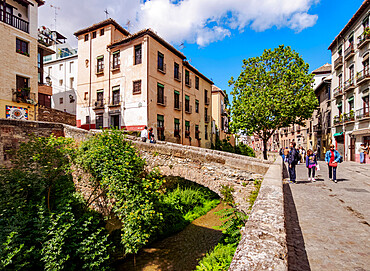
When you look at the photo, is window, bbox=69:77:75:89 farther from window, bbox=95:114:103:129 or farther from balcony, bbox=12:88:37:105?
window, bbox=95:114:103:129

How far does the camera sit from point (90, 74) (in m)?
20.3

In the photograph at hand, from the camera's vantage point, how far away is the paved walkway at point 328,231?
2897 millimetres

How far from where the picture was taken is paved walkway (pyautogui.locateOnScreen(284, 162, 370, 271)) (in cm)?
290

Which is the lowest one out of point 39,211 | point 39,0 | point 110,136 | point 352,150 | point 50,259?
point 50,259

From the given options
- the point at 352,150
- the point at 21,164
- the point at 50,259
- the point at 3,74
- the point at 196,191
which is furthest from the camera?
the point at 352,150

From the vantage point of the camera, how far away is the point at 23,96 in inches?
629

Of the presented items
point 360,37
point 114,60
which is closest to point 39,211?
point 114,60

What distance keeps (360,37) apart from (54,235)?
1104 inches

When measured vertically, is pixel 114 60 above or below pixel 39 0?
below

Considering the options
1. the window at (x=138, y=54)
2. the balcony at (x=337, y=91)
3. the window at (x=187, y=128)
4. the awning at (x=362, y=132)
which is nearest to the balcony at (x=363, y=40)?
the balcony at (x=337, y=91)

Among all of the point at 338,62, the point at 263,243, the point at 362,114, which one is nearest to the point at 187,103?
the point at 362,114

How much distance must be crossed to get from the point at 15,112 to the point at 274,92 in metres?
21.5

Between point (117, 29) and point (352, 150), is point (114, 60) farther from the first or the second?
point (352, 150)

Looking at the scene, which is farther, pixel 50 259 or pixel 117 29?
pixel 117 29
